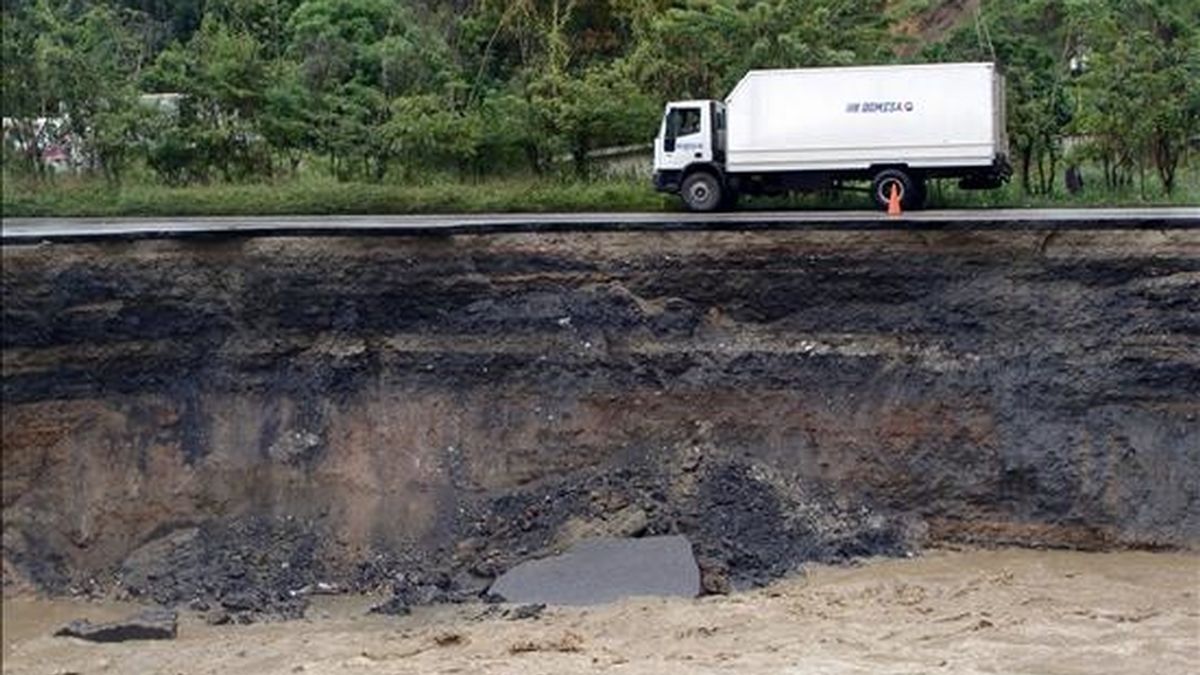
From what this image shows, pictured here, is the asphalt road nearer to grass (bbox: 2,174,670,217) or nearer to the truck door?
grass (bbox: 2,174,670,217)

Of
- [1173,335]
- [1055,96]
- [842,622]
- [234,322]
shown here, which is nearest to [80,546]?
[234,322]

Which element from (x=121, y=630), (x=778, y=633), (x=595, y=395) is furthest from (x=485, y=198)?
(x=778, y=633)

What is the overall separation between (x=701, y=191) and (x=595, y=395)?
6058 mm

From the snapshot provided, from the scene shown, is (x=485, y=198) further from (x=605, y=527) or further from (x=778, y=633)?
(x=778, y=633)

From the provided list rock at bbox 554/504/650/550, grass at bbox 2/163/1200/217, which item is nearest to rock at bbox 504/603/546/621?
rock at bbox 554/504/650/550

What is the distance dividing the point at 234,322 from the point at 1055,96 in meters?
18.0

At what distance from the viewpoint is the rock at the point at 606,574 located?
21.6 metres

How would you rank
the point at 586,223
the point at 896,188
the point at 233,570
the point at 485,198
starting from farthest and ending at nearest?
the point at 485,198
the point at 896,188
the point at 586,223
the point at 233,570

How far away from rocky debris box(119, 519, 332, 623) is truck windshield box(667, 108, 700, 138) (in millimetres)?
10245

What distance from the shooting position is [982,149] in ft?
92.5

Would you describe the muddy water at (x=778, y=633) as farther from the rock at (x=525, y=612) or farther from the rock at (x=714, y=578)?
the rock at (x=714, y=578)

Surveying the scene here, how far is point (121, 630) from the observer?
20.0m

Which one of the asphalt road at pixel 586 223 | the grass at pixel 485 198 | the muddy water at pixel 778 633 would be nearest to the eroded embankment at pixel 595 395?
the asphalt road at pixel 586 223

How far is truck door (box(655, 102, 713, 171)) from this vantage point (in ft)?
95.6
